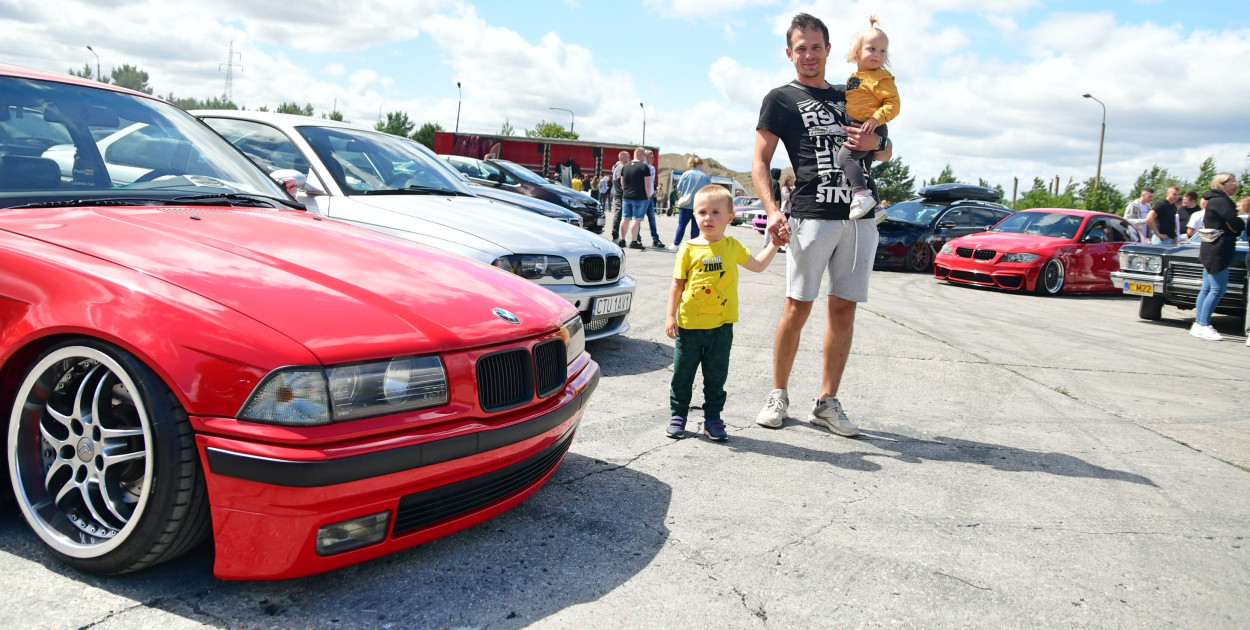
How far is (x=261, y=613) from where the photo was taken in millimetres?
2139

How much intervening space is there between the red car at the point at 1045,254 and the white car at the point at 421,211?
8646 millimetres

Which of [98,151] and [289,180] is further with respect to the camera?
[289,180]

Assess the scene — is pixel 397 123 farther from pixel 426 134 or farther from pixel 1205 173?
pixel 1205 173

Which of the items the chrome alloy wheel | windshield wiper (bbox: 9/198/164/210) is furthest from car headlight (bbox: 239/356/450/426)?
windshield wiper (bbox: 9/198/164/210)

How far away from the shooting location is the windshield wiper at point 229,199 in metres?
3.15

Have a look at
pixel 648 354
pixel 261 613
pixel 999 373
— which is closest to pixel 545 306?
pixel 261 613

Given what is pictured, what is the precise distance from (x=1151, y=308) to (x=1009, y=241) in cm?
275

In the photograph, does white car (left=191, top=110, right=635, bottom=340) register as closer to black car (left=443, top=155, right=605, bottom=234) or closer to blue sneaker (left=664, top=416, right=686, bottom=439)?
blue sneaker (left=664, top=416, right=686, bottom=439)

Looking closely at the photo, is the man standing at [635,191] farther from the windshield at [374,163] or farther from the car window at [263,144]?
the car window at [263,144]

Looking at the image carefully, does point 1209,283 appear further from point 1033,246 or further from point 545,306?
point 545,306

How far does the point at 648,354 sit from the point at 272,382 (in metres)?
4.02

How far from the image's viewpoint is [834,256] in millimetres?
4164

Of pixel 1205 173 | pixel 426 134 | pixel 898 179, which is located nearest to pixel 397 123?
pixel 426 134

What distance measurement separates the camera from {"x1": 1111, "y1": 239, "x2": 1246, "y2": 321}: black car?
363 inches
